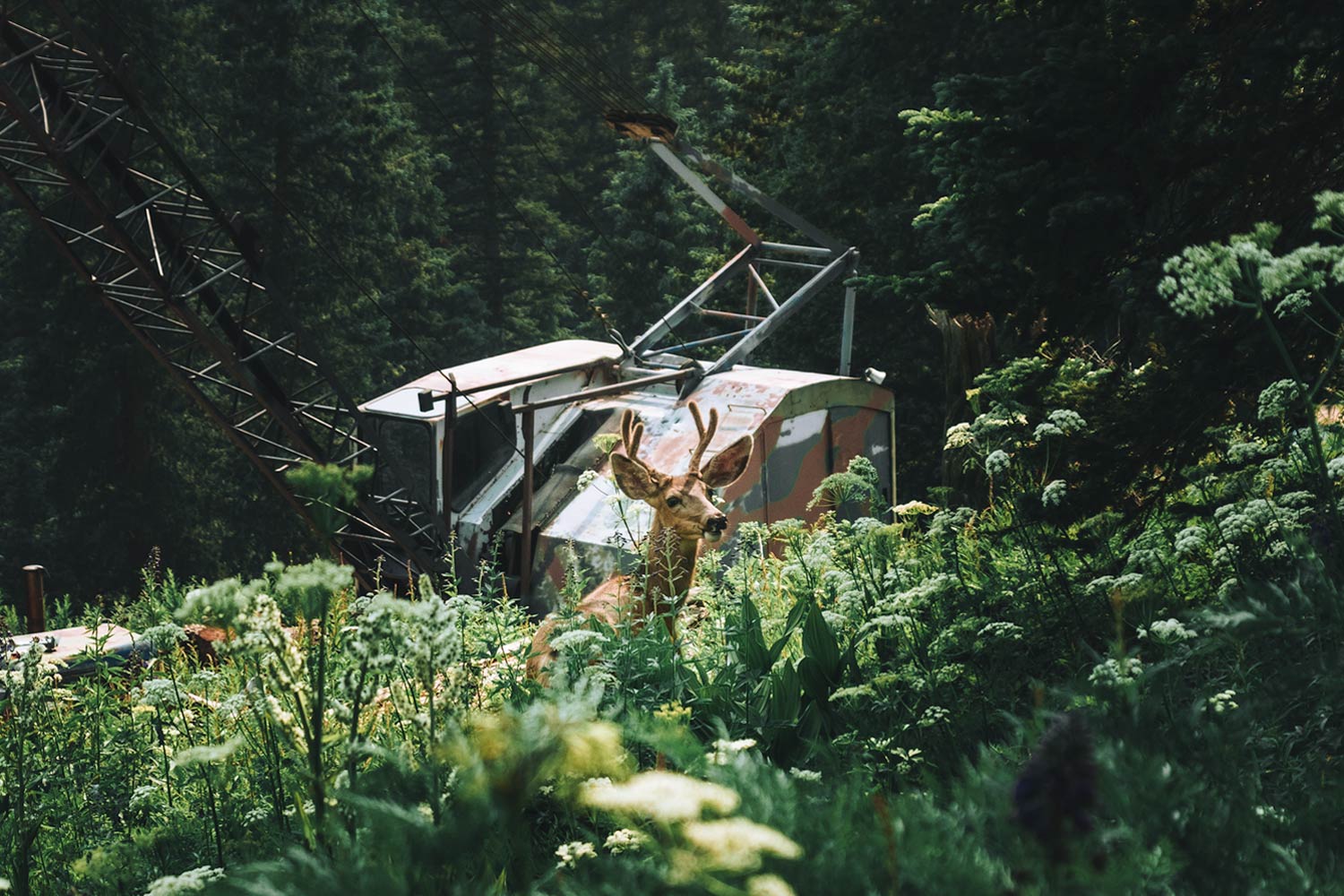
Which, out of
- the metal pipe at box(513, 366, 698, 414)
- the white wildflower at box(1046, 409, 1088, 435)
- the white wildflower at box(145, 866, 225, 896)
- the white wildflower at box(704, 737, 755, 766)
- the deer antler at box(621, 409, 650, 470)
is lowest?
the white wildflower at box(145, 866, 225, 896)

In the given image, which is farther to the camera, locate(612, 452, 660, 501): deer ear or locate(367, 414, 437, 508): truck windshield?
locate(367, 414, 437, 508): truck windshield

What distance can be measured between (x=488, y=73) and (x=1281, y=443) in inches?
1268

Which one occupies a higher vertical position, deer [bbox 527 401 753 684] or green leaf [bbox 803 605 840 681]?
deer [bbox 527 401 753 684]

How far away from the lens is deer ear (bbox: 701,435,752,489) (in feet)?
20.6

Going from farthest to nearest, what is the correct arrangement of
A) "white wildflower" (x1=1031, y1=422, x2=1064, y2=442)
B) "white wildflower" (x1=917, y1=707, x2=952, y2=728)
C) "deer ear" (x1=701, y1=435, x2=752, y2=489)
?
1. "deer ear" (x1=701, y1=435, x2=752, y2=489)
2. "white wildflower" (x1=1031, y1=422, x2=1064, y2=442)
3. "white wildflower" (x1=917, y1=707, x2=952, y2=728)

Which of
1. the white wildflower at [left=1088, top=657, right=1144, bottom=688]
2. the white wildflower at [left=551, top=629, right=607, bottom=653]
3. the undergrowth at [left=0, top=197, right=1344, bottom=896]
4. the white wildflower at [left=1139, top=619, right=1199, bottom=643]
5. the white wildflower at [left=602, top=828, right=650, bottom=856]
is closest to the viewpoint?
the undergrowth at [left=0, top=197, right=1344, bottom=896]

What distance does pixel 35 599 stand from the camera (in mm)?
9477

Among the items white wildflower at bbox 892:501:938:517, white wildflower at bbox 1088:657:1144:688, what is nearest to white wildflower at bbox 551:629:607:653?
white wildflower at bbox 1088:657:1144:688

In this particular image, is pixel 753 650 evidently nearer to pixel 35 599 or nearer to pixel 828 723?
pixel 828 723

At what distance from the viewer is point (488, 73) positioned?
111ft

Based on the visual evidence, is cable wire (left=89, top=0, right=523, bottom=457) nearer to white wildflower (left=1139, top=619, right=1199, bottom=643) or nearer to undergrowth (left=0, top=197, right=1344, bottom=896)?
undergrowth (left=0, top=197, right=1344, bottom=896)

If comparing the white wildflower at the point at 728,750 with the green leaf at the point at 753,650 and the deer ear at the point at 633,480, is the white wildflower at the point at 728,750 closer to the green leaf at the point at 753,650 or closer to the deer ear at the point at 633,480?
the green leaf at the point at 753,650

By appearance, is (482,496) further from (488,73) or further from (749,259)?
(488,73)

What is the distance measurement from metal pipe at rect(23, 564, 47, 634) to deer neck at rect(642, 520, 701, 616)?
19.3 ft
